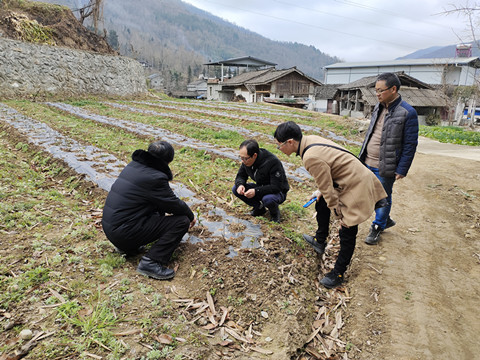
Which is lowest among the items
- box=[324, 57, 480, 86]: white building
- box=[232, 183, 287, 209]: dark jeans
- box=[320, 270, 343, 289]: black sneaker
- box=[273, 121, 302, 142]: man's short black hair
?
box=[320, 270, 343, 289]: black sneaker

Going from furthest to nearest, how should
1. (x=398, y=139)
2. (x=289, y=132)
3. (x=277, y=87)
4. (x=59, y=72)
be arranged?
(x=277, y=87), (x=59, y=72), (x=398, y=139), (x=289, y=132)

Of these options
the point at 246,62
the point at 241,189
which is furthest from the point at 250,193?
the point at 246,62

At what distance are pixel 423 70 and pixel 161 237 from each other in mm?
50480

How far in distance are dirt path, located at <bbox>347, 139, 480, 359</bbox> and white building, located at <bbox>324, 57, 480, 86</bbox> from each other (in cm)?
3088

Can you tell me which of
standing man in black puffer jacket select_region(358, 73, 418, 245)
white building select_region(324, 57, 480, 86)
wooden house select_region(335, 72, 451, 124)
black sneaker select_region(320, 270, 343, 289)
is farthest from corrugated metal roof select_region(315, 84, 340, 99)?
black sneaker select_region(320, 270, 343, 289)

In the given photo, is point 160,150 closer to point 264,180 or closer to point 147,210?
point 147,210

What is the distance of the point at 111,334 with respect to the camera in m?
2.40

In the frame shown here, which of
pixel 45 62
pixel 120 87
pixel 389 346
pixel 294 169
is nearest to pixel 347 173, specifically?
pixel 389 346

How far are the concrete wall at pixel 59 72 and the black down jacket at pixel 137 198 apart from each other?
20.1m

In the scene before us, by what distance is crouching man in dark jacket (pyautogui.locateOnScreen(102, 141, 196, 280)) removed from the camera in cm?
304

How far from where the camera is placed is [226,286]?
3.09 meters

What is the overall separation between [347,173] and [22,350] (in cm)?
311

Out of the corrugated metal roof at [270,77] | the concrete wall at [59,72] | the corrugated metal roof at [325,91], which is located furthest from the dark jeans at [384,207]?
the corrugated metal roof at [325,91]

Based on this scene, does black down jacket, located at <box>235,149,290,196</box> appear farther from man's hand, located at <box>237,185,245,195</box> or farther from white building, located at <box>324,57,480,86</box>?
white building, located at <box>324,57,480,86</box>
